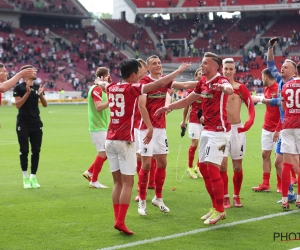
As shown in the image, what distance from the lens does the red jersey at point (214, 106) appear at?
27.0 feet

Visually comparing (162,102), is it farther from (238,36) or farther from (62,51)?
(238,36)

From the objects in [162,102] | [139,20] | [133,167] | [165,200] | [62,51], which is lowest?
[165,200]

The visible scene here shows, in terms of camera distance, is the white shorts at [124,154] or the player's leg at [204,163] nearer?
the white shorts at [124,154]

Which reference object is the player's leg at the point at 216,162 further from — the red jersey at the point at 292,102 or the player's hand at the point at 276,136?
the player's hand at the point at 276,136

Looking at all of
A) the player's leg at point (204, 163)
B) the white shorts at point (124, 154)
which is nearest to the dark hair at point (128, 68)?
the white shorts at point (124, 154)

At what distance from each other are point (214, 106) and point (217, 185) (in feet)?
3.66

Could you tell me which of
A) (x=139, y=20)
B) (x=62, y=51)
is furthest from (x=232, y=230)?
(x=139, y=20)

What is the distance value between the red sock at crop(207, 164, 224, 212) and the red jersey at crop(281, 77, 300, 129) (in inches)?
62.3

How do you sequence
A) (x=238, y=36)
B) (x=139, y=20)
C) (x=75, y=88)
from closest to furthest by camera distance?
(x=75, y=88) < (x=238, y=36) < (x=139, y=20)

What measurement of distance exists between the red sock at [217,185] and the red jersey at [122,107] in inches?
51.0

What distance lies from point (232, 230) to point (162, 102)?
2.55m

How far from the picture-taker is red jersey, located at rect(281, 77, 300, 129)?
895 centimetres

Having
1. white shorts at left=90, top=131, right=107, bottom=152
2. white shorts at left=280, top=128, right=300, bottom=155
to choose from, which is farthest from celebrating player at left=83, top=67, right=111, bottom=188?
white shorts at left=280, top=128, right=300, bottom=155

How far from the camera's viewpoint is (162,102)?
31.0 feet
